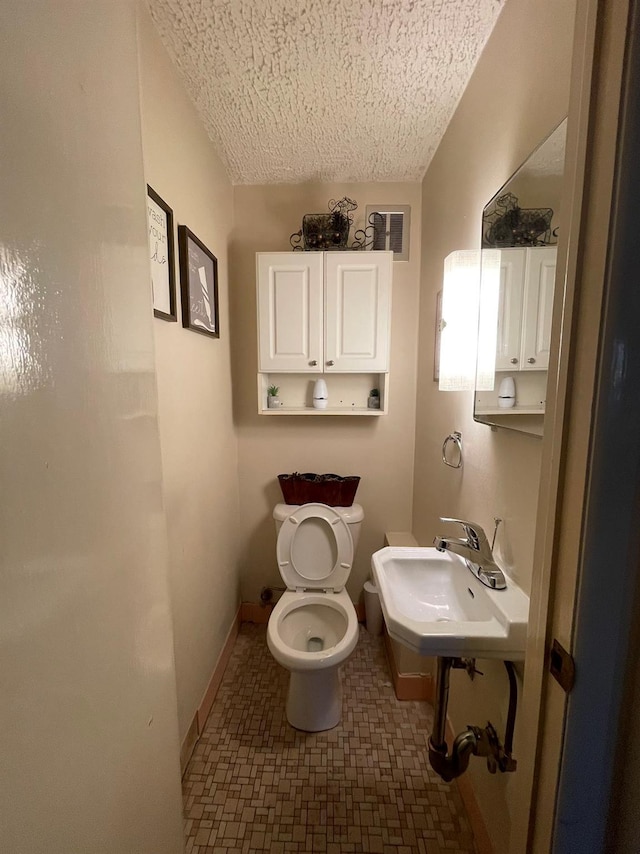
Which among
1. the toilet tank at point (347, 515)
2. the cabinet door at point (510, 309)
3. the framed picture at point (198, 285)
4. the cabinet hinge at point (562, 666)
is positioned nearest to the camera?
the cabinet hinge at point (562, 666)

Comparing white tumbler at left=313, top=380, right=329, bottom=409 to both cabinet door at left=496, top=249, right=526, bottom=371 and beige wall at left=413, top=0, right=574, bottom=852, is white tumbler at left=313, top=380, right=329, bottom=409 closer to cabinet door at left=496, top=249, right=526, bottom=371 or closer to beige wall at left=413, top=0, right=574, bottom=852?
beige wall at left=413, top=0, right=574, bottom=852

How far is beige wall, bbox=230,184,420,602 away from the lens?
1.98 metres

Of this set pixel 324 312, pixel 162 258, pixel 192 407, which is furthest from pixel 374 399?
pixel 162 258

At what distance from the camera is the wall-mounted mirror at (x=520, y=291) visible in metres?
0.81

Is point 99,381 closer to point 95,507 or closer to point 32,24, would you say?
point 95,507

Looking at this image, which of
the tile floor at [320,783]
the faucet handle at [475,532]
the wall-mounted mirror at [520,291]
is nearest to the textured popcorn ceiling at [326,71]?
the wall-mounted mirror at [520,291]

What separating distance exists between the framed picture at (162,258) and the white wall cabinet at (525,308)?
3.29ft

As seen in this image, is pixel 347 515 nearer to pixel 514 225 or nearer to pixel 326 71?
pixel 514 225

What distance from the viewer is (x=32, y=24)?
39cm

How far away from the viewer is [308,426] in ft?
6.91

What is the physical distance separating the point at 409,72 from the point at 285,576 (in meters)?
2.12

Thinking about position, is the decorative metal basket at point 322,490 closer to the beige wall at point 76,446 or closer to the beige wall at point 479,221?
the beige wall at point 479,221

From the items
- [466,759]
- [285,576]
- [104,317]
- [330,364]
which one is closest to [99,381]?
[104,317]

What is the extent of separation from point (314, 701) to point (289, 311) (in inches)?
68.7
